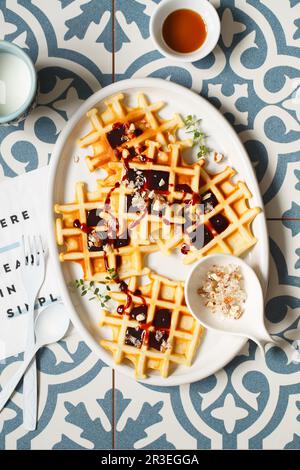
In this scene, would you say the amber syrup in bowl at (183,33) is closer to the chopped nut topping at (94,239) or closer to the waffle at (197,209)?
the waffle at (197,209)

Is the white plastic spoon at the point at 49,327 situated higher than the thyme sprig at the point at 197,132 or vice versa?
the thyme sprig at the point at 197,132

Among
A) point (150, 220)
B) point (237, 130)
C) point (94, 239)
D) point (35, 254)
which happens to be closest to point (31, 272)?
point (35, 254)

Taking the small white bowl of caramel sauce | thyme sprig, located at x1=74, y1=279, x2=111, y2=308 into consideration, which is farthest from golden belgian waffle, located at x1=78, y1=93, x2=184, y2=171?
thyme sprig, located at x1=74, y1=279, x2=111, y2=308

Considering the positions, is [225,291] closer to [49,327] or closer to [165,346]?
[165,346]

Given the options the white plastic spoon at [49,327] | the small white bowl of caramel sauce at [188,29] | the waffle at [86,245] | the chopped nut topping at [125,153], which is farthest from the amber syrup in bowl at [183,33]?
the white plastic spoon at [49,327]

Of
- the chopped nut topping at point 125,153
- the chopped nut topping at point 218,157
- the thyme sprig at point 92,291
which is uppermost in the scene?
the chopped nut topping at point 125,153

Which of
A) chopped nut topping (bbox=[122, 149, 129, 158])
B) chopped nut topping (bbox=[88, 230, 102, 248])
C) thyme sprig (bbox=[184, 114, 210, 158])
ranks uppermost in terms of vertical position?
thyme sprig (bbox=[184, 114, 210, 158])

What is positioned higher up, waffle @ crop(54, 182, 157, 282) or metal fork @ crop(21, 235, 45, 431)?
waffle @ crop(54, 182, 157, 282)

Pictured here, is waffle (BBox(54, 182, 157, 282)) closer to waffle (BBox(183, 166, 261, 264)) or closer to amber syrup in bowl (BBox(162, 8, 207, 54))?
waffle (BBox(183, 166, 261, 264))
